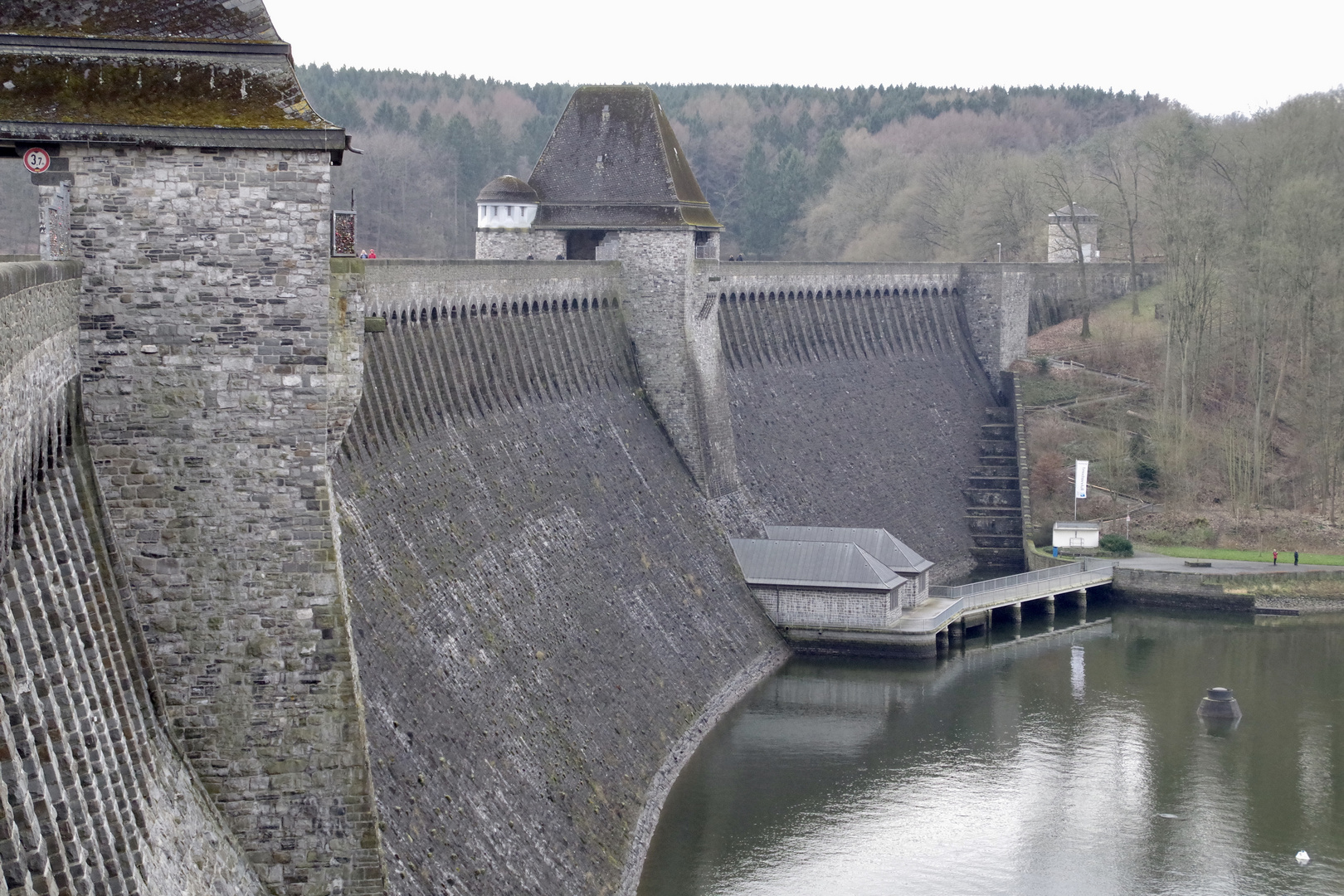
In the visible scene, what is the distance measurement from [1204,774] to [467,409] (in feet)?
48.5

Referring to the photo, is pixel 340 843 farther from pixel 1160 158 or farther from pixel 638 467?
pixel 1160 158

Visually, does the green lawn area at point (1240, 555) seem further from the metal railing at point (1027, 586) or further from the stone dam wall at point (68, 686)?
the stone dam wall at point (68, 686)

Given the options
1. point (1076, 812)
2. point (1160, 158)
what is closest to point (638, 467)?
point (1076, 812)

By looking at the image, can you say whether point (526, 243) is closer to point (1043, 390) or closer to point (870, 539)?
point (870, 539)

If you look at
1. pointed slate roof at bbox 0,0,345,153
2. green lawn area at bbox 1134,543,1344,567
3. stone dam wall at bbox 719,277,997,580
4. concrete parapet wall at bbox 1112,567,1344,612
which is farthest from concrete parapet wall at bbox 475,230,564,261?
pointed slate roof at bbox 0,0,345,153

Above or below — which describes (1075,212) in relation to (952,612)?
above

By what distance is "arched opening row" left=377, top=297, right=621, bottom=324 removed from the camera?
30.5 meters

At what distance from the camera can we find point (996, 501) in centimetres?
5322

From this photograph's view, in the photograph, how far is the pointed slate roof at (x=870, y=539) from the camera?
1633 inches

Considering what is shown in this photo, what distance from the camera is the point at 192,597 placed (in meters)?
14.2

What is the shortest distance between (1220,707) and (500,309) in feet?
54.3

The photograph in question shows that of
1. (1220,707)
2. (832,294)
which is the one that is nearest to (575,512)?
(1220,707)

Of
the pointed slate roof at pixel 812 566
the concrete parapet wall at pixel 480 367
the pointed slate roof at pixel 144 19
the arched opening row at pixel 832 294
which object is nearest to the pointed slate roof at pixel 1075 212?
the arched opening row at pixel 832 294

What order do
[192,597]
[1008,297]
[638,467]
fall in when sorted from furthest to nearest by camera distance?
[1008,297] < [638,467] < [192,597]
